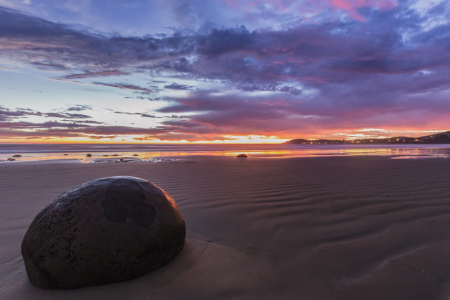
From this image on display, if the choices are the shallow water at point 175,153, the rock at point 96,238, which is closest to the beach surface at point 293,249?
the rock at point 96,238

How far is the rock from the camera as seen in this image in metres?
1.66

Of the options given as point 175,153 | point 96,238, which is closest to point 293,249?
point 96,238

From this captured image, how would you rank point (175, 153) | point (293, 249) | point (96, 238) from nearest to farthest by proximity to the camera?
point (96, 238) → point (293, 249) → point (175, 153)

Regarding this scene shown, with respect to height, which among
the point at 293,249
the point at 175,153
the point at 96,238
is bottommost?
the point at 293,249

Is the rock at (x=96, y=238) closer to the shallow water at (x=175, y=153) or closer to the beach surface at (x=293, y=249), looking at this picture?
the beach surface at (x=293, y=249)

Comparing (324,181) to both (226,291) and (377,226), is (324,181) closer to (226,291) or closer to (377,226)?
(377,226)

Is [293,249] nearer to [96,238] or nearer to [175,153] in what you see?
[96,238]

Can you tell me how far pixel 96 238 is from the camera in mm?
1675

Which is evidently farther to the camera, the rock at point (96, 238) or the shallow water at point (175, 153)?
the shallow water at point (175, 153)

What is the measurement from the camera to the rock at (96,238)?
1.66 meters

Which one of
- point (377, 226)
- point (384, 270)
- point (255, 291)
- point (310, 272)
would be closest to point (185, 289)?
point (255, 291)

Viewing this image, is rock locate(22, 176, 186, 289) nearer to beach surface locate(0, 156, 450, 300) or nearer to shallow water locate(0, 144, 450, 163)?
beach surface locate(0, 156, 450, 300)

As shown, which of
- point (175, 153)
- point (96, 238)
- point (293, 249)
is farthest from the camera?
point (175, 153)

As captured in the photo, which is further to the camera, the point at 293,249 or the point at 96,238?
the point at 293,249
